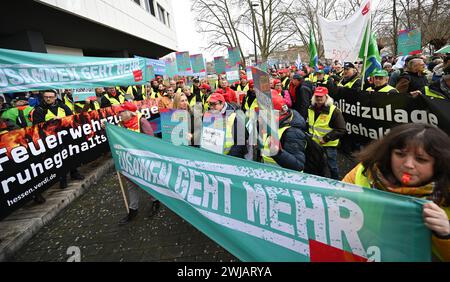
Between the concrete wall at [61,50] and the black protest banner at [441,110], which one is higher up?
the concrete wall at [61,50]

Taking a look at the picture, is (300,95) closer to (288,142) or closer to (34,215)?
(288,142)

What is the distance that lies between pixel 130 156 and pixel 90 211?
1.82m

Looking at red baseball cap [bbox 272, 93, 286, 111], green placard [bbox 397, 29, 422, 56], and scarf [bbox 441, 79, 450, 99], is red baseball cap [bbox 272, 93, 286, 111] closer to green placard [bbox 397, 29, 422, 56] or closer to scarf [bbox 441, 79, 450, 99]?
scarf [bbox 441, 79, 450, 99]

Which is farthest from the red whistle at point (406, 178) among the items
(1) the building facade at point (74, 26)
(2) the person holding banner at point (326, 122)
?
(1) the building facade at point (74, 26)

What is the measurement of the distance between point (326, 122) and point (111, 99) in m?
6.91

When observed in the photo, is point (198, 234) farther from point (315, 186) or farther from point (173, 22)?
point (173, 22)

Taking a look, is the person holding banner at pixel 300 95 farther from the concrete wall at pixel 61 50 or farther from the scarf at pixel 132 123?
the concrete wall at pixel 61 50

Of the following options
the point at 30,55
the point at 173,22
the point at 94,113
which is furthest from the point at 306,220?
the point at 173,22

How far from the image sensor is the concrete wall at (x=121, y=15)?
A: 9.91 metres

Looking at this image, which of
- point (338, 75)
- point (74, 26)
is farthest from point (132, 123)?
point (74, 26)

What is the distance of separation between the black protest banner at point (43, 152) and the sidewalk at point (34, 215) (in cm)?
29

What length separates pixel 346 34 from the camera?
5121mm

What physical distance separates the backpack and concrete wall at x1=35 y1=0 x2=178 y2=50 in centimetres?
982

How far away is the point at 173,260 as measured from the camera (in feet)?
9.38
